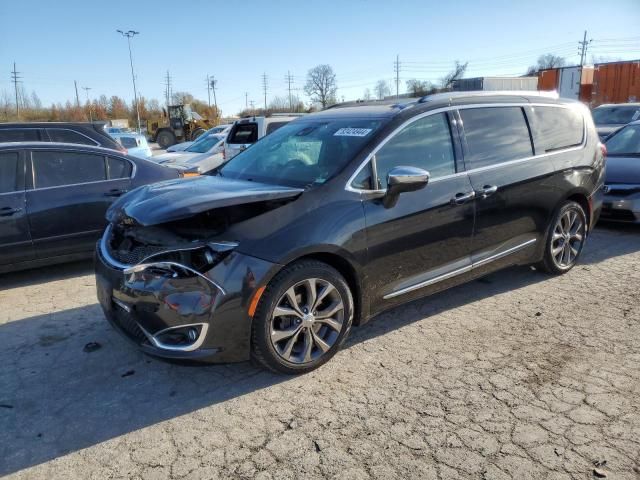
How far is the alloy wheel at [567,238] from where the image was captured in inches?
198

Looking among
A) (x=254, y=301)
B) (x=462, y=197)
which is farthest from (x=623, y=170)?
(x=254, y=301)

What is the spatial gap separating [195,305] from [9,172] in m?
3.64

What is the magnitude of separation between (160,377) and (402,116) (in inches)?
102

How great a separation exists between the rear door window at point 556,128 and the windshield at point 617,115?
951cm

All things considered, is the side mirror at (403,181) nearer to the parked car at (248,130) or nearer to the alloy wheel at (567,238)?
the alloy wheel at (567,238)

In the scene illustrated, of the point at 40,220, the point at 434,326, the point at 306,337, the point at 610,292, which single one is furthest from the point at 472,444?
the point at 40,220

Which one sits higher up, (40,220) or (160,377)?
(40,220)

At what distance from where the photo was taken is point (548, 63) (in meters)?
99.4

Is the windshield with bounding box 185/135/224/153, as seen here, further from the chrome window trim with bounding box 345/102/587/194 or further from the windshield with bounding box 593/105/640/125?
the windshield with bounding box 593/105/640/125

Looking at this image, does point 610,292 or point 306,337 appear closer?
point 306,337

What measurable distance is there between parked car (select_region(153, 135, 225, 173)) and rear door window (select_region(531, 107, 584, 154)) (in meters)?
7.04

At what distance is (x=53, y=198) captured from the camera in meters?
5.42

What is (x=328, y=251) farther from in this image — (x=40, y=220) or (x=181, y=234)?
(x=40, y=220)

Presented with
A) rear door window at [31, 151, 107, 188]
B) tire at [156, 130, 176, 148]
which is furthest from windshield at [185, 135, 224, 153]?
tire at [156, 130, 176, 148]
